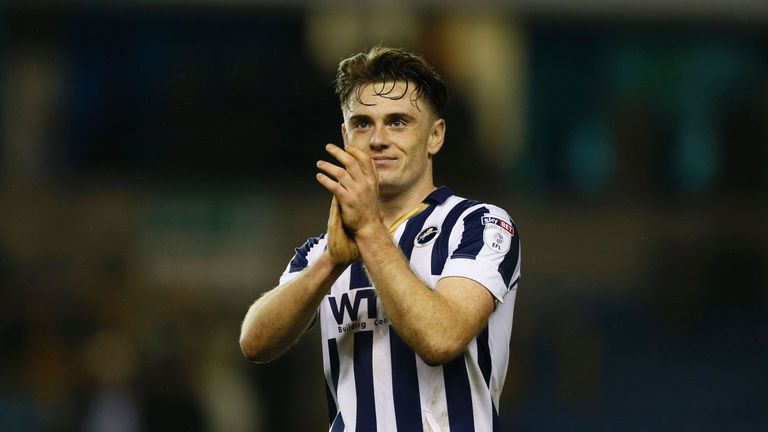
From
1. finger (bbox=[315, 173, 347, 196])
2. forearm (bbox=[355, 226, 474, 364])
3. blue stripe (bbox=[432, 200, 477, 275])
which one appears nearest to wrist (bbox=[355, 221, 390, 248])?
forearm (bbox=[355, 226, 474, 364])

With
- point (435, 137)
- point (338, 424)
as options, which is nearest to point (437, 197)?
point (435, 137)

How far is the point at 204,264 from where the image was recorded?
12.0 m

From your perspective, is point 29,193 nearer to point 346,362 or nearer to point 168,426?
point 168,426

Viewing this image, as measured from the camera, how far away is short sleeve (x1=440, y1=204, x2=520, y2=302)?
3.47m

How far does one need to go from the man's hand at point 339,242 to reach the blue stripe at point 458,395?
0.50m

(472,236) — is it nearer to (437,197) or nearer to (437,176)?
(437,197)

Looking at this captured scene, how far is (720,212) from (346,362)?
11.0m

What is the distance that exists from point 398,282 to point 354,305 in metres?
0.51

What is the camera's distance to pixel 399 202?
3.86 m

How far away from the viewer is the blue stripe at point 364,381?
3598mm

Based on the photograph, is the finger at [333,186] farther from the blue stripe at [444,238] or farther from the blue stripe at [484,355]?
the blue stripe at [484,355]

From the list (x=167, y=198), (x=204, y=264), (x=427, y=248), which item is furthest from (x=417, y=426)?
(x=167, y=198)

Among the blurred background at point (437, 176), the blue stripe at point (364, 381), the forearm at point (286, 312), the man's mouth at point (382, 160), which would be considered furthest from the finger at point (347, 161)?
the blurred background at point (437, 176)

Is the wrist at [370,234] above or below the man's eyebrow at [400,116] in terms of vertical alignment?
below
